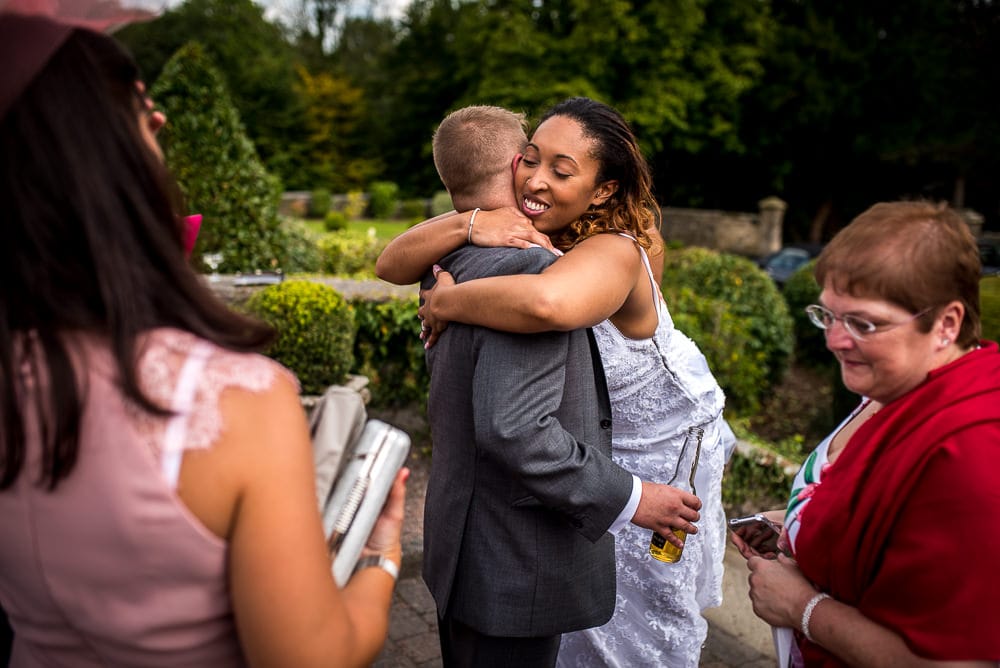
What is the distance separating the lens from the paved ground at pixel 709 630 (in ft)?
11.9

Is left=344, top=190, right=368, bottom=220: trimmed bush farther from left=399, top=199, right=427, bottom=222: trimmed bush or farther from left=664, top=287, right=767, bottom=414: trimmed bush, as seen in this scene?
left=664, top=287, right=767, bottom=414: trimmed bush

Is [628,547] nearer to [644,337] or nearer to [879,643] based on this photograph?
[644,337]

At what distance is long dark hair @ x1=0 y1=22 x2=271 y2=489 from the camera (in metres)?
1.08

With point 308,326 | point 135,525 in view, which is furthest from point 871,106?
point 135,525

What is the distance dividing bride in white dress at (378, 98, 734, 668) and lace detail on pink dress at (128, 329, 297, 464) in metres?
0.81

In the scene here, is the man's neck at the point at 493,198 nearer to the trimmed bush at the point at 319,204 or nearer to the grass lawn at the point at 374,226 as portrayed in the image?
the grass lawn at the point at 374,226

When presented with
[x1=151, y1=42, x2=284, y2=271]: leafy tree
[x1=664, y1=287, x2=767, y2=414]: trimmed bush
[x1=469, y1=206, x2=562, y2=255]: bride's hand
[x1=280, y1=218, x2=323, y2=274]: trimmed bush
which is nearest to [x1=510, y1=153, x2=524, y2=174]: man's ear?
[x1=469, y1=206, x2=562, y2=255]: bride's hand

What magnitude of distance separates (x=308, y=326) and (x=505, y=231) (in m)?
3.61

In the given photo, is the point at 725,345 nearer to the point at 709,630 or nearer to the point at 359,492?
the point at 709,630

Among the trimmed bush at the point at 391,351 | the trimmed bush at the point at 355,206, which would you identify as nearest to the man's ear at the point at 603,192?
the trimmed bush at the point at 391,351

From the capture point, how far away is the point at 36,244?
108cm

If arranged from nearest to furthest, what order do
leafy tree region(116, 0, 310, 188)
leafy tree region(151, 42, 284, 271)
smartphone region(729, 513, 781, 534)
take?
smartphone region(729, 513, 781, 534) < leafy tree region(151, 42, 284, 271) < leafy tree region(116, 0, 310, 188)

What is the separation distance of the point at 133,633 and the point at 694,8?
29.2 metres

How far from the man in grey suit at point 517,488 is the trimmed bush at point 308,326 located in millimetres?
3458
